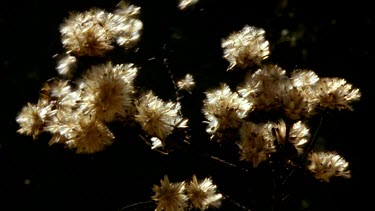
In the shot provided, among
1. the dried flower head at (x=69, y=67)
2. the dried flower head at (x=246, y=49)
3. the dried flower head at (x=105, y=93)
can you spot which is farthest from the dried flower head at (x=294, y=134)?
the dried flower head at (x=69, y=67)

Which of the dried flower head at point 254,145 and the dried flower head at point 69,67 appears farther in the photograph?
the dried flower head at point 69,67

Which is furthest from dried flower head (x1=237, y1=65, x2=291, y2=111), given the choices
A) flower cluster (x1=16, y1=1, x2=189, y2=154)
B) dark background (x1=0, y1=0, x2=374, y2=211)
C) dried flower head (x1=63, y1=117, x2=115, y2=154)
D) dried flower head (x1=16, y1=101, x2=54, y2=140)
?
dark background (x1=0, y1=0, x2=374, y2=211)

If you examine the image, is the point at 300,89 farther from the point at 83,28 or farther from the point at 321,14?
the point at 321,14

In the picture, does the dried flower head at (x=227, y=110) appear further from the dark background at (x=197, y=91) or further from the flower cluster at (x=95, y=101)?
the dark background at (x=197, y=91)

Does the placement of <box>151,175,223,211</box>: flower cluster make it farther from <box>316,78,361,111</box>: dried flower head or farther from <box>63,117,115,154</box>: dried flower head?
<box>316,78,361,111</box>: dried flower head

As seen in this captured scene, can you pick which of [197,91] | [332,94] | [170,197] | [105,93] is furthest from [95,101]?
[197,91]

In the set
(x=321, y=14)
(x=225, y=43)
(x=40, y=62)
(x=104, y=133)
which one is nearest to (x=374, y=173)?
(x=321, y=14)
